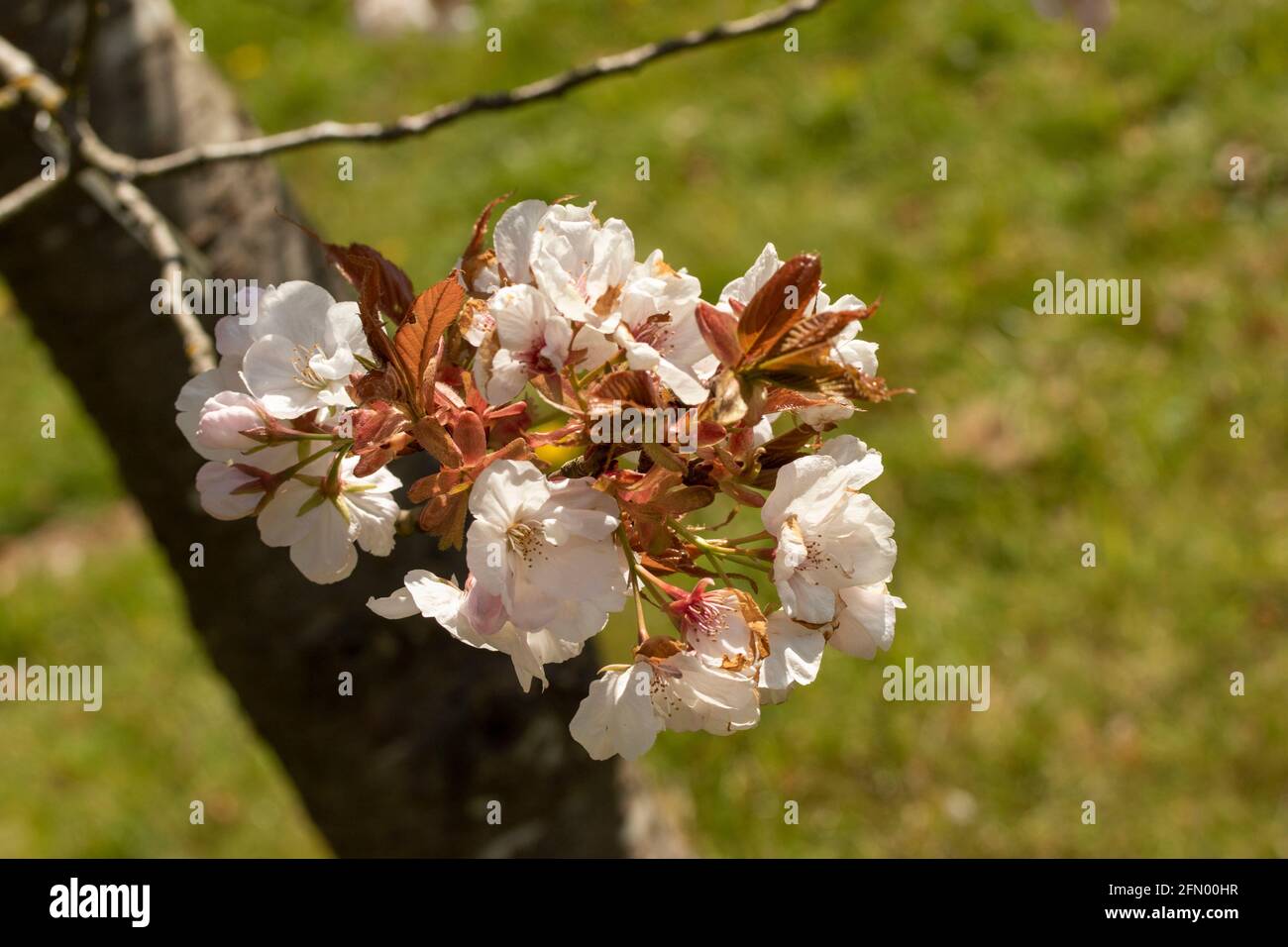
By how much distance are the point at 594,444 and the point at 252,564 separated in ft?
3.65

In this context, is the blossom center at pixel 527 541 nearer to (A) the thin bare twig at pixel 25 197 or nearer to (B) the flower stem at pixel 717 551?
(B) the flower stem at pixel 717 551

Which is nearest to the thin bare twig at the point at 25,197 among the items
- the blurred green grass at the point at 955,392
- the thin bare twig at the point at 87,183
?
the thin bare twig at the point at 87,183

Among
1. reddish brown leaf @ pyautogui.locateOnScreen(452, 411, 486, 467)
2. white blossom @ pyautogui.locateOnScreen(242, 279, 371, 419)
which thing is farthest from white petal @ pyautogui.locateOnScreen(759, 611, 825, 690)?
white blossom @ pyautogui.locateOnScreen(242, 279, 371, 419)

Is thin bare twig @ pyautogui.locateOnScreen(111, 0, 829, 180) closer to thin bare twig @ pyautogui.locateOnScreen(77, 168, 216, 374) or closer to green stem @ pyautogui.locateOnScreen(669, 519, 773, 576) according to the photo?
thin bare twig @ pyautogui.locateOnScreen(77, 168, 216, 374)

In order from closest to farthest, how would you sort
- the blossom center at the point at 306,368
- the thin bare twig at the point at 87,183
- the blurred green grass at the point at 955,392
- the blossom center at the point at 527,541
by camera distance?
1. the blossom center at the point at 527,541
2. the blossom center at the point at 306,368
3. the thin bare twig at the point at 87,183
4. the blurred green grass at the point at 955,392

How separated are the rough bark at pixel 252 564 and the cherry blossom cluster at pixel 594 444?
0.88 metres

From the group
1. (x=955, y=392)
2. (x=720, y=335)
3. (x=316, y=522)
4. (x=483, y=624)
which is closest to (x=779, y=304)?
(x=720, y=335)

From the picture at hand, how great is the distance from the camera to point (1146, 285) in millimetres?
3643

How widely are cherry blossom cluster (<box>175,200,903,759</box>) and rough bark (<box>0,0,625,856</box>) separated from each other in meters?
0.88

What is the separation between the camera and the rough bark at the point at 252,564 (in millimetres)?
1784

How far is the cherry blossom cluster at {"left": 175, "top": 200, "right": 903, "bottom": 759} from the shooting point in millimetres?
854
